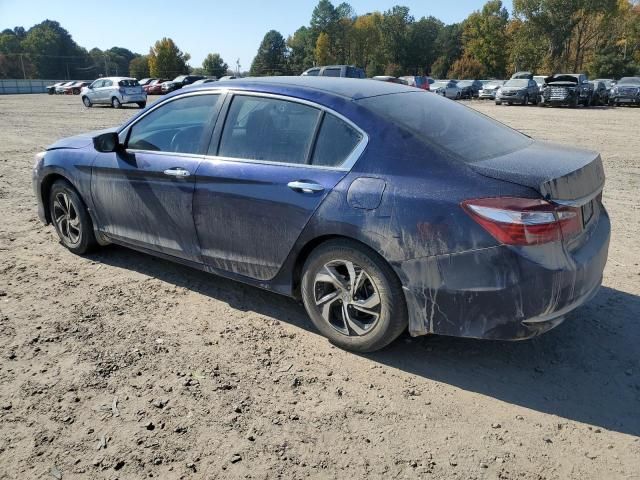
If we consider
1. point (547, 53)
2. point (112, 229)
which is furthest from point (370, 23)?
point (112, 229)

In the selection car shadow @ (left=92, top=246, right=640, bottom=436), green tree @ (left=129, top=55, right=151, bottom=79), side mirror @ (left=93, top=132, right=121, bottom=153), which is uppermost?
green tree @ (left=129, top=55, right=151, bottom=79)

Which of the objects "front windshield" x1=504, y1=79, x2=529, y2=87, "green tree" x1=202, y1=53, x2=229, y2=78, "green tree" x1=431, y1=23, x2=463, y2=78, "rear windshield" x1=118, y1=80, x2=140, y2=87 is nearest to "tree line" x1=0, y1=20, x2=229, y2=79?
"green tree" x1=202, y1=53, x2=229, y2=78

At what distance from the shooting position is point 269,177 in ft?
11.5

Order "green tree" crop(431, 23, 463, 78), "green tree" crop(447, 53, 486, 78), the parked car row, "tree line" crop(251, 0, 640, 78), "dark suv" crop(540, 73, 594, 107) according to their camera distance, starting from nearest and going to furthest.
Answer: "dark suv" crop(540, 73, 594, 107), the parked car row, "tree line" crop(251, 0, 640, 78), "green tree" crop(447, 53, 486, 78), "green tree" crop(431, 23, 463, 78)

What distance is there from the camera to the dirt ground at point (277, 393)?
2.52 meters

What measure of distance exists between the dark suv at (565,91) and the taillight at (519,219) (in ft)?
99.2

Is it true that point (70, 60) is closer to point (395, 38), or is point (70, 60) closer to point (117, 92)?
point (395, 38)

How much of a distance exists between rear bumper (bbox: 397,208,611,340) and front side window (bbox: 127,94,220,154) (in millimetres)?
1977

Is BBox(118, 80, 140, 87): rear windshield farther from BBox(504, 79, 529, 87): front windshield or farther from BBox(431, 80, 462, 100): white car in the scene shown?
BBox(431, 80, 462, 100): white car

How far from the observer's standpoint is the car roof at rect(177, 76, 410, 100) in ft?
11.6

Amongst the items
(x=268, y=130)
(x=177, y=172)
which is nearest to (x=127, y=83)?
(x=177, y=172)

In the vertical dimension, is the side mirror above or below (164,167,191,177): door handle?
above

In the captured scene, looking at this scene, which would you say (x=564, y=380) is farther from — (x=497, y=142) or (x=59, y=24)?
(x=59, y=24)

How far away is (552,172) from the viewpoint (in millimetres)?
2893
